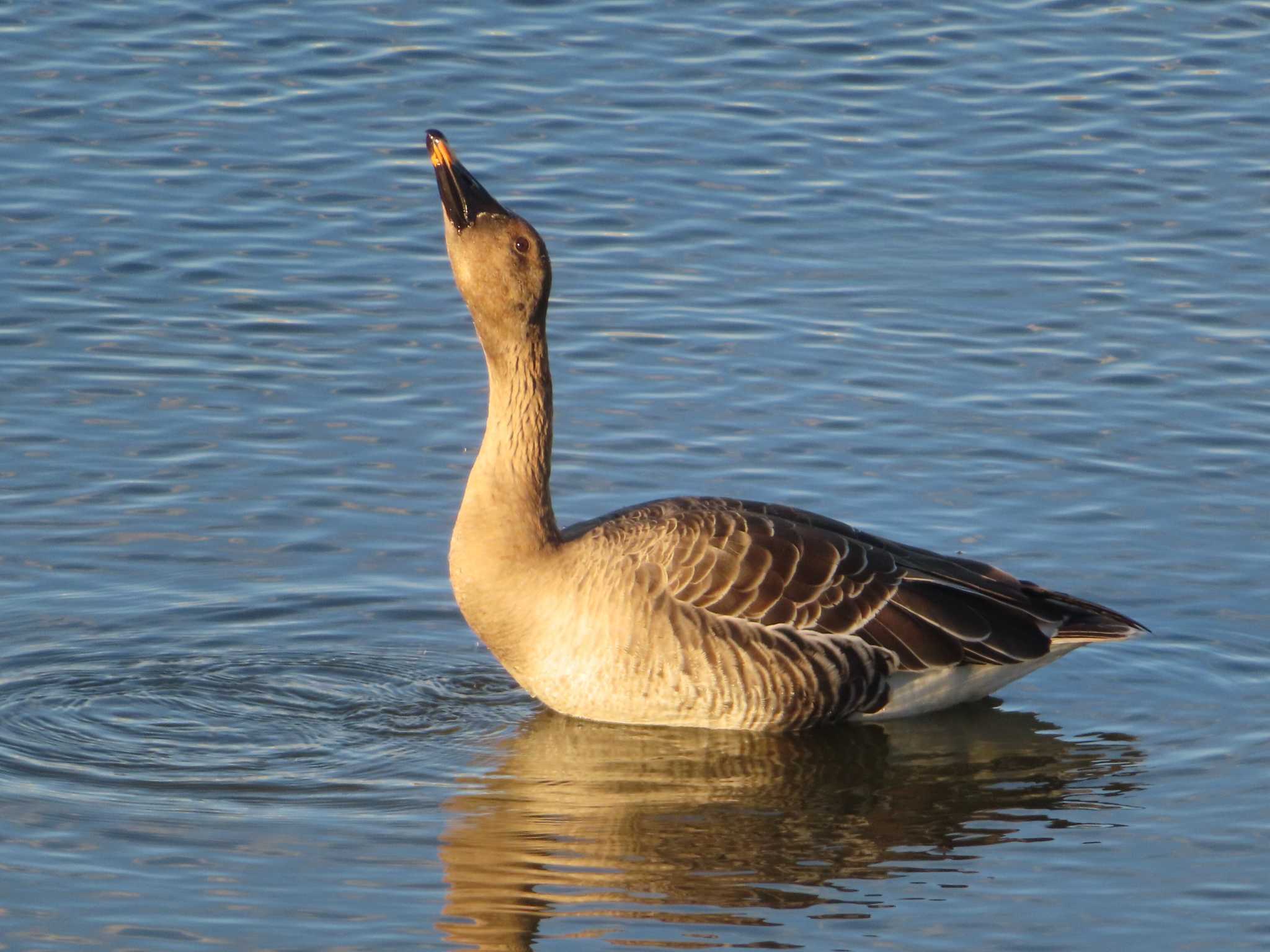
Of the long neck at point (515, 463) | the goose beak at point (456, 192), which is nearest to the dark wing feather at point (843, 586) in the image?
the long neck at point (515, 463)

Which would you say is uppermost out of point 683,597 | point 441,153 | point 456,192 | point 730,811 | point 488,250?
point 441,153

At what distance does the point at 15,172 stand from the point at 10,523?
230 inches

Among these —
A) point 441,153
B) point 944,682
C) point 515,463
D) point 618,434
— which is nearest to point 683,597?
point 515,463

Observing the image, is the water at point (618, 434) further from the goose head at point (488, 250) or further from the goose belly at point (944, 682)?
the goose head at point (488, 250)

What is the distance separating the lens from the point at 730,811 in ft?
34.5

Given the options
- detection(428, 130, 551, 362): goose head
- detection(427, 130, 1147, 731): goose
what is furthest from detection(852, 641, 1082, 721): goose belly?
detection(428, 130, 551, 362): goose head

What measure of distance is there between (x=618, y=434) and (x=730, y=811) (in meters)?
4.47

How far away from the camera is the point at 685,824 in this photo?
33.7 ft

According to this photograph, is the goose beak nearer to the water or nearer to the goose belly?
the water

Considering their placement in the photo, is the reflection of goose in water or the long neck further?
the long neck

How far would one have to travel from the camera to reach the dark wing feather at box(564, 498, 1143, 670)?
11352 millimetres

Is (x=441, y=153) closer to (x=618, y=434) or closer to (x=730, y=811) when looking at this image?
(x=730, y=811)

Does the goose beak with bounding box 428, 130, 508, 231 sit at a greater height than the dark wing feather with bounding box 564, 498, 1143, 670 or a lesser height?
greater

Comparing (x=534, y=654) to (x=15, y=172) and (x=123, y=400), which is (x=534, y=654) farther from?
(x=15, y=172)
